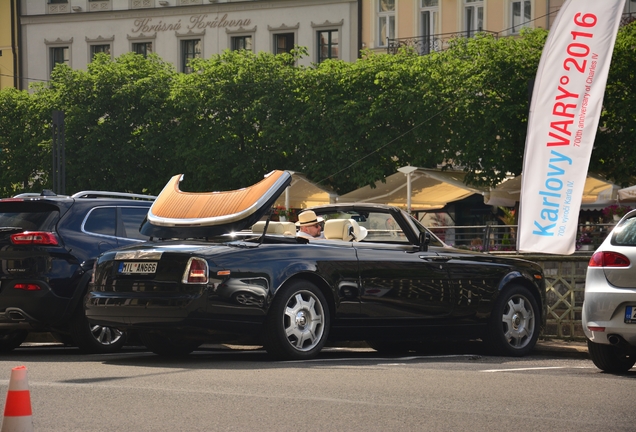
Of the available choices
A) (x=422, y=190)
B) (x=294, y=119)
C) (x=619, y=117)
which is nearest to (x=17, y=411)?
(x=422, y=190)

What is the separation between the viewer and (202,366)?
10648mm

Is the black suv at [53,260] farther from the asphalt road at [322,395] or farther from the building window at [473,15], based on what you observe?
the building window at [473,15]

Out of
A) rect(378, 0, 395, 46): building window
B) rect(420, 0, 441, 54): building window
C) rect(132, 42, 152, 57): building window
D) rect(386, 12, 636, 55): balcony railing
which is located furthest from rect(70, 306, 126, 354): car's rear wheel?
rect(132, 42, 152, 57): building window

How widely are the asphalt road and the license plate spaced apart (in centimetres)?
80

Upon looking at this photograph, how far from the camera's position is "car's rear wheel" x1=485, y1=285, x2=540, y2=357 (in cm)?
1266

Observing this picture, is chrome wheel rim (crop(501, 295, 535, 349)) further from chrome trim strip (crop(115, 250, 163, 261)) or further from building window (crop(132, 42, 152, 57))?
building window (crop(132, 42, 152, 57))

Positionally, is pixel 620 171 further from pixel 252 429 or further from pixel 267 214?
pixel 252 429

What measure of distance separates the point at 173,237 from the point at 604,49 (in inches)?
221

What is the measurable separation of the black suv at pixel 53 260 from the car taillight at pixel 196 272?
2225 mm

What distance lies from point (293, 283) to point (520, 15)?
37.5m

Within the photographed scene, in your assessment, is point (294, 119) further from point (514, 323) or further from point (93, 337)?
point (93, 337)

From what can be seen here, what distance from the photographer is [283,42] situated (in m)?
52.9

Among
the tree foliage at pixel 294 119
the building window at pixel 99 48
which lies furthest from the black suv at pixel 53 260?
the building window at pixel 99 48

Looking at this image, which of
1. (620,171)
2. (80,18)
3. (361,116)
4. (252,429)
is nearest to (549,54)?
(252,429)
